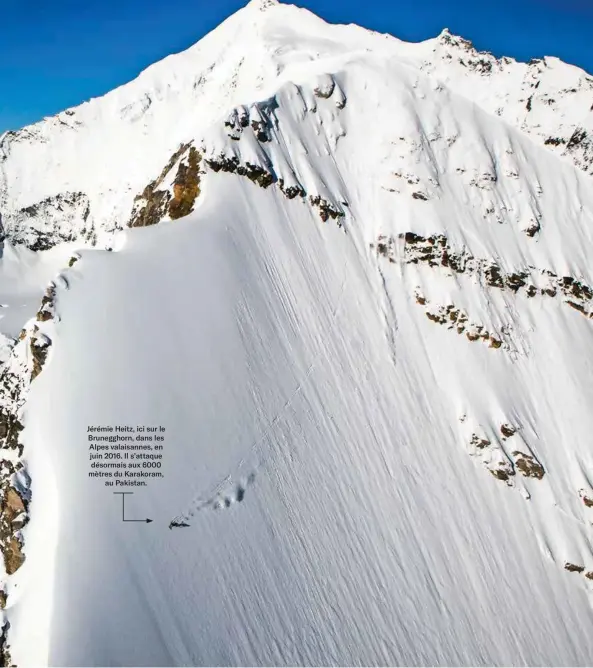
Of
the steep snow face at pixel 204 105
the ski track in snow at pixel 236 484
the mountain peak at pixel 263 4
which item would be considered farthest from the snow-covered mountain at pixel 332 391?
the mountain peak at pixel 263 4

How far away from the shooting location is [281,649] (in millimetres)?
20047

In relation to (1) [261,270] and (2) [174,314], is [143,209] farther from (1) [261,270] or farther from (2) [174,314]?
(2) [174,314]

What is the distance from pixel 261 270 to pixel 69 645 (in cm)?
2154

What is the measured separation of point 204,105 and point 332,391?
177 ft

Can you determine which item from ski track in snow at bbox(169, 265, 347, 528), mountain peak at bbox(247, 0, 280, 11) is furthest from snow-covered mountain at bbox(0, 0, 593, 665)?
mountain peak at bbox(247, 0, 280, 11)

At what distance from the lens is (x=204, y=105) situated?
A: 2842 inches

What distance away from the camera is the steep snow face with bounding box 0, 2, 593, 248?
51969 millimetres

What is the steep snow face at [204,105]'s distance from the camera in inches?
2046

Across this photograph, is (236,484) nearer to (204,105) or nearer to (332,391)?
(332,391)

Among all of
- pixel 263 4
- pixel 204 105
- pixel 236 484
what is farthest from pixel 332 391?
pixel 263 4

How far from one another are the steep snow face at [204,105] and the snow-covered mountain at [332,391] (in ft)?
2.33

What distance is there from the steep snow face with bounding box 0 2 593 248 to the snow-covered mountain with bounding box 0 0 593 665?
0.71 m

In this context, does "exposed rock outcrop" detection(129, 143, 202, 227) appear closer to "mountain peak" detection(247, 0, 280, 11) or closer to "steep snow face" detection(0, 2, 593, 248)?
"steep snow face" detection(0, 2, 593, 248)

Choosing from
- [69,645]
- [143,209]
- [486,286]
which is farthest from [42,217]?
[69,645]
